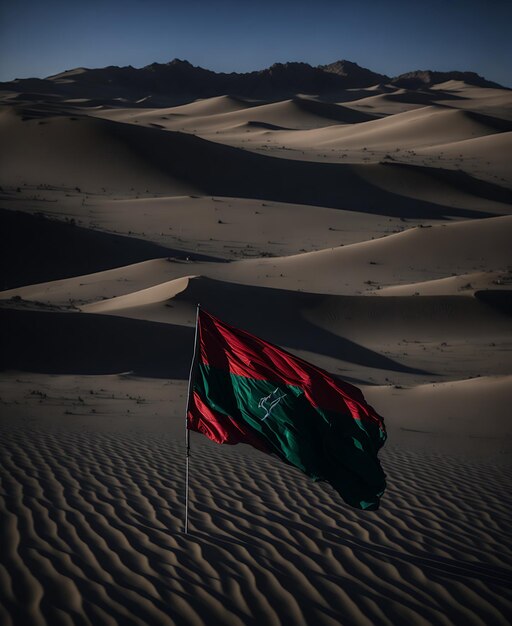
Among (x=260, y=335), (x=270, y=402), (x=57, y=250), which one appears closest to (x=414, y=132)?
(x=57, y=250)

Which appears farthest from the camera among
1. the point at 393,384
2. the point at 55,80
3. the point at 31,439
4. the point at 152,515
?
the point at 55,80

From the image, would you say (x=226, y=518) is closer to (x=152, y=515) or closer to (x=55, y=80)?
(x=152, y=515)

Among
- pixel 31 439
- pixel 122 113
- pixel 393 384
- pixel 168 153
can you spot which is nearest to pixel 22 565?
pixel 31 439

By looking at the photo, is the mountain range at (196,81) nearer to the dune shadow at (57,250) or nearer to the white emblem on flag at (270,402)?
the dune shadow at (57,250)

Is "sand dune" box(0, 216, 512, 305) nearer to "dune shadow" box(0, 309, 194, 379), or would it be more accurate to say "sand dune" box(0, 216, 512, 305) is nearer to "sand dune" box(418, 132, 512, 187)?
"dune shadow" box(0, 309, 194, 379)

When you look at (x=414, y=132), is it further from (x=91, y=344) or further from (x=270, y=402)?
(x=270, y=402)

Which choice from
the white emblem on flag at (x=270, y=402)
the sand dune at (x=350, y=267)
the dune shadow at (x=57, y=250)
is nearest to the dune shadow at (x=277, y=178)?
the sand dune at (x=350, y=267)
